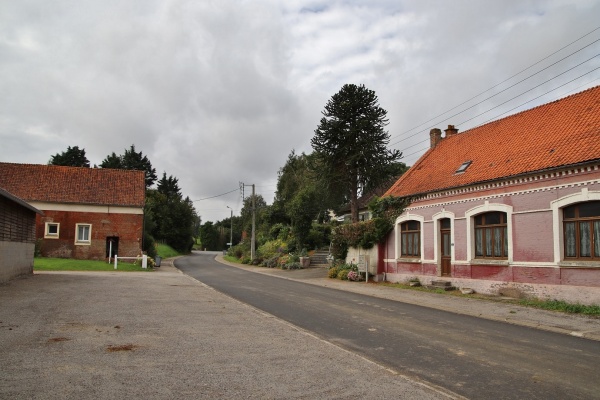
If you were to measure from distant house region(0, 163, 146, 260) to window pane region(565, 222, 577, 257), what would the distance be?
31014 mm

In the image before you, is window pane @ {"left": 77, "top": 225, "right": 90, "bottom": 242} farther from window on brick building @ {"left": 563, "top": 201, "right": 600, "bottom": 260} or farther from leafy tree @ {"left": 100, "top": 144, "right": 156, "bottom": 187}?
leafy tree @ {"left": 100, "top": 144, "right": 156, "bottom": 187}

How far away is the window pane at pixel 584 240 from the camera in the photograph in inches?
572

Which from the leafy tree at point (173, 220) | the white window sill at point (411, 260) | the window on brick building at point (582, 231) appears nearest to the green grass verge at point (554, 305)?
the window on brick building at point (582, 231)

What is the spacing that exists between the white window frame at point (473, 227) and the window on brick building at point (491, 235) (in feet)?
0.56

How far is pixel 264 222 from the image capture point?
55062 mm

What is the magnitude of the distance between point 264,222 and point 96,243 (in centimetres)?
2272

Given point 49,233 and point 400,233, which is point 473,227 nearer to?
point 400,233

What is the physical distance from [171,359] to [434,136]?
23971mm

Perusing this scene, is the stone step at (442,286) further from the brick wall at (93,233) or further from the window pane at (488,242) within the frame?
the brick wall at (93,233)

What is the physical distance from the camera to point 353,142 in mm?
30625

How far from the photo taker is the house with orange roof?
14742 millimetres

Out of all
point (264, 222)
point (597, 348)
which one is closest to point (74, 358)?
point (597, 348)

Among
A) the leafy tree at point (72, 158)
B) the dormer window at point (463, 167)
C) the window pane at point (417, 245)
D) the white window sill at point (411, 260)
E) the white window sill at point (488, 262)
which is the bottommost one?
the white window sill at point (411, 260)

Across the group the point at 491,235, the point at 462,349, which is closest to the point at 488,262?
the point at 491,235
